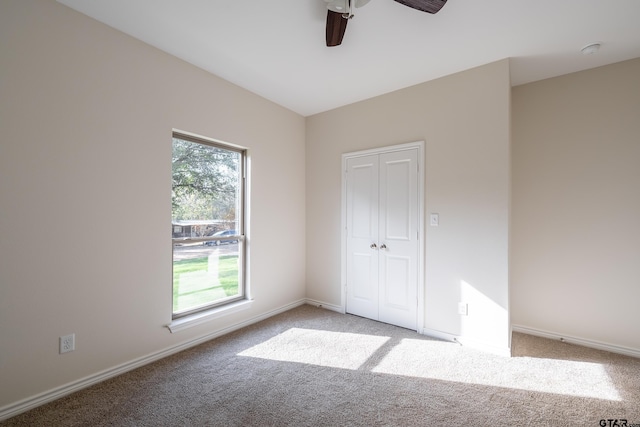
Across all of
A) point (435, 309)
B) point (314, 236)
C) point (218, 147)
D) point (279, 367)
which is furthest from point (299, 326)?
point (218, 147)

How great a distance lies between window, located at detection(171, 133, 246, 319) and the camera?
272 cm

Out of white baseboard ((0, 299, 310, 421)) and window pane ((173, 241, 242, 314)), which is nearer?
A: white baseboard ((0, 299, 310, 421))

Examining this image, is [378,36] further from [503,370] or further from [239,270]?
[503,370]

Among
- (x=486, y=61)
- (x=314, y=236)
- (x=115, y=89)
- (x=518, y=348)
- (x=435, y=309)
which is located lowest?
(x=518, y=348)

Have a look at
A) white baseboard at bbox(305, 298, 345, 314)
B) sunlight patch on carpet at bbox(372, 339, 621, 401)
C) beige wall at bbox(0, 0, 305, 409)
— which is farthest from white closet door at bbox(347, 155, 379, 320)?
beige wall at bbox(0, 0, 305, 409)

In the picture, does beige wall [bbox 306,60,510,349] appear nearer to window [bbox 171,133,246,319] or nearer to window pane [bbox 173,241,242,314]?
window [bbox 171,133,246,319]

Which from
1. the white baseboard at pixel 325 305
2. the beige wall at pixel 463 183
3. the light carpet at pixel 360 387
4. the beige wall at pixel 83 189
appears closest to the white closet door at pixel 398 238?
the beige wall at pixel 463 183

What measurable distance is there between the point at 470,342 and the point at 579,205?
1.79 metres

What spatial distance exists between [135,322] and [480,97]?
3.80 metres

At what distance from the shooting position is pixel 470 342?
274 centimetres

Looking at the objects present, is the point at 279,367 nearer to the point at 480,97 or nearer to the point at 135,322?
the point at 135,322

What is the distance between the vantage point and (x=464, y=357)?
8.32 ft

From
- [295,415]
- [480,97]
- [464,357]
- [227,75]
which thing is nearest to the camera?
[295,415]

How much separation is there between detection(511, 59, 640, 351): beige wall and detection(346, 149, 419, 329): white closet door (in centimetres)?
120
